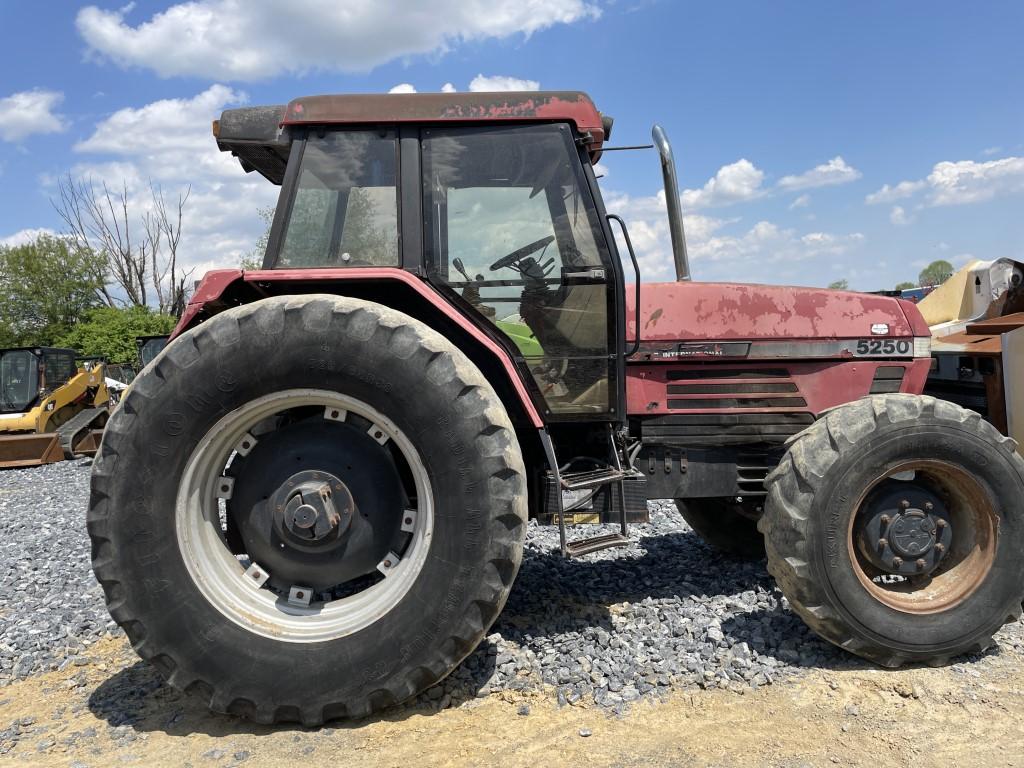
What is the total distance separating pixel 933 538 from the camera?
316 cm

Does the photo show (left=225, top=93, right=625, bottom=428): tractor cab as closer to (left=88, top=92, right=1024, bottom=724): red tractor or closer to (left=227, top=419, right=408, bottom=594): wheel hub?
(left=88, top=92, right=1024, bottom=724): red tractor

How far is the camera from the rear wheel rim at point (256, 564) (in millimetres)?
2783

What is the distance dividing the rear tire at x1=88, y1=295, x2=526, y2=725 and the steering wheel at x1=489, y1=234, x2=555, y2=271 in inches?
22.8

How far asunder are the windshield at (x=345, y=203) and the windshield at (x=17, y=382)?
39.6ft

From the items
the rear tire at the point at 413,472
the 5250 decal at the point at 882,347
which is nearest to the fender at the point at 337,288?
the rear tire at the point at 413,472

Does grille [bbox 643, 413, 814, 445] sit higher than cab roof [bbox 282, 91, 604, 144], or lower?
lower

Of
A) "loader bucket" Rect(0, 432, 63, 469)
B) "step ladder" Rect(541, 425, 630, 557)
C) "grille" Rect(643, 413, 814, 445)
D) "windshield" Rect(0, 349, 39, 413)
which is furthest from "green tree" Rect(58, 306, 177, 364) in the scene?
"step ladder" Rect(541, 425, 630, 557)

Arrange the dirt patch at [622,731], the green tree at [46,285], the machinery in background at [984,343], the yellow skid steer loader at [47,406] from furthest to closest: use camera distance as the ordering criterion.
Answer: the green tree at [46,285], the yellow skid steer loader at [47,406], the machinery in background at [984,343], the dirt patch at [622,731]

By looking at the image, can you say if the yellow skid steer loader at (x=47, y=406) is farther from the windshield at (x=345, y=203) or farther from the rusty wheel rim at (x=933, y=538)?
the rusty wheel rim at (x=933, y=538)

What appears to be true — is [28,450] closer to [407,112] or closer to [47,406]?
[47,406]

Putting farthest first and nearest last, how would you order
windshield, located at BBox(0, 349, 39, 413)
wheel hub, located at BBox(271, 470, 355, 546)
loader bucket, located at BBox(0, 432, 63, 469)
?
windshield, located at BBox(0, 349, 39, 413) < loader bucket, located at BBox(0, 432, 63, 469) < wheel hub, located at BBox(271, 470, 355, 546)

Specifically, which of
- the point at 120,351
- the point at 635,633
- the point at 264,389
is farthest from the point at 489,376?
the point at 120,351

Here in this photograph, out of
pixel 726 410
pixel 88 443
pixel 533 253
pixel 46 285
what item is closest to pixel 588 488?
pixel 726 410

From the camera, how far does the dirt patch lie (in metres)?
2.51
